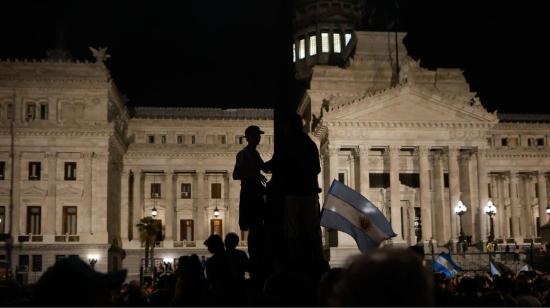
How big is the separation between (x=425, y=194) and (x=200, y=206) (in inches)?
1020

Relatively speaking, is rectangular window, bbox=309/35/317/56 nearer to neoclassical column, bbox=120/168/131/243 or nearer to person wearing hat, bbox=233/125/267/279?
neoclassical column, bbox=120/168/131/243

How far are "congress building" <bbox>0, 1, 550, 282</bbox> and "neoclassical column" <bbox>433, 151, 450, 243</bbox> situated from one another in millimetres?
132

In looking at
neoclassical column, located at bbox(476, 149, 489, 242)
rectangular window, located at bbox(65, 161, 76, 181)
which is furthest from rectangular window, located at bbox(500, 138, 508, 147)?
rectangular window, located at bbox(65, 161, 76, 181)

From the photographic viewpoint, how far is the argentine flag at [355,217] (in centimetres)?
1455

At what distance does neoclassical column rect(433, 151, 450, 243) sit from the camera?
230 feet

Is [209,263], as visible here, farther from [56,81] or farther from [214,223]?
[214,223]

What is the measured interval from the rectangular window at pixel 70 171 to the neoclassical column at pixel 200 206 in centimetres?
1706

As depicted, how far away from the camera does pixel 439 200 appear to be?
70.8 m

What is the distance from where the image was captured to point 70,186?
67312mm

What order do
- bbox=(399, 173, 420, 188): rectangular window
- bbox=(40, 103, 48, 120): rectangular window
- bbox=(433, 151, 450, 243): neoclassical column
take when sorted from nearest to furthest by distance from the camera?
1. bbox=(40, 103, 48, 120): rectangular window
2. bbox=(433, 151, 450, 243): neoclassical column
3. bbox=(399, 173, 420, 188): rectangular window

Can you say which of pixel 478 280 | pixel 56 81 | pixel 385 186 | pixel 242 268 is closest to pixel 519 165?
pixel 385 186

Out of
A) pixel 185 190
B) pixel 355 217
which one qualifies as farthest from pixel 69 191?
pixel 355 217

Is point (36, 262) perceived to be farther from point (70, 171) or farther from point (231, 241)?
point (231, 241)

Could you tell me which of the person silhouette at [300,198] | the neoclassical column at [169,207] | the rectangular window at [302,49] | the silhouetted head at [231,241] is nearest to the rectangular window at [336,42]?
the rectangular window at [302,49]
